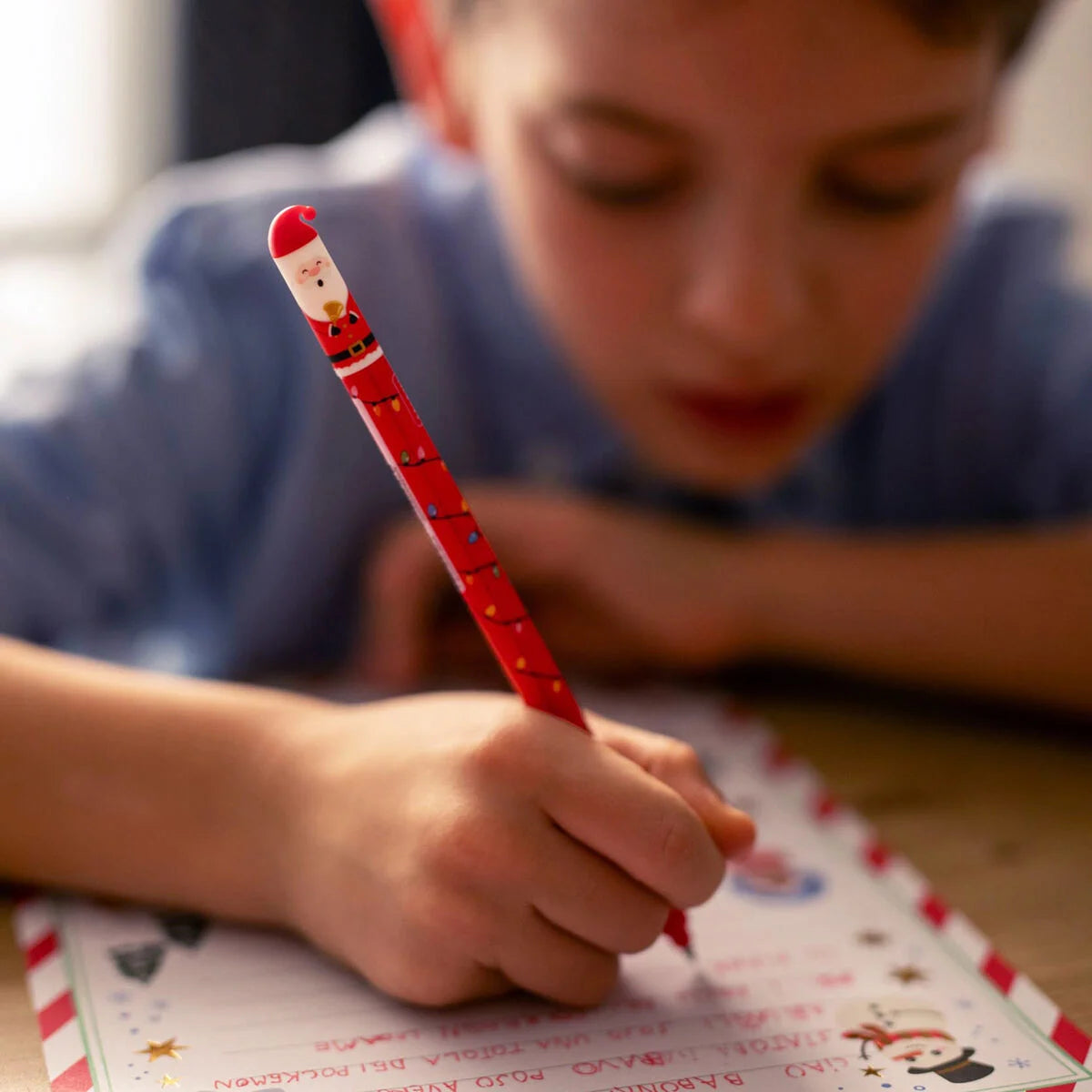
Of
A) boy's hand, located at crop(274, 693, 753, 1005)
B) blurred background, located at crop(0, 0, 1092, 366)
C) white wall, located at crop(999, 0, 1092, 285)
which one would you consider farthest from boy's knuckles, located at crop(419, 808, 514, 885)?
white wall, located at crop(999, 0, 1092, 285)

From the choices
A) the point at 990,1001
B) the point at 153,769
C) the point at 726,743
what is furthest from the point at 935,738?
the point at 153,769

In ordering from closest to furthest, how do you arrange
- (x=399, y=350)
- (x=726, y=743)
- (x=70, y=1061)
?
(x=70, y=1061), (x=726, y=743), (x=399, y=350)

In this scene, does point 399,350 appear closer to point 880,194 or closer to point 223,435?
point 223,435

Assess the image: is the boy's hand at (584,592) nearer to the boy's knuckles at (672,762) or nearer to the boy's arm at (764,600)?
the boy's arm at (764,600)

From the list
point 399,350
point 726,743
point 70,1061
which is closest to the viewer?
point 70,1061

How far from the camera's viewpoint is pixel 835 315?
0.55m

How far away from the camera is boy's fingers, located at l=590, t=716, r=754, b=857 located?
1.07ft

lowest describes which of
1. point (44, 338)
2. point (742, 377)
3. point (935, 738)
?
point (935, 738)

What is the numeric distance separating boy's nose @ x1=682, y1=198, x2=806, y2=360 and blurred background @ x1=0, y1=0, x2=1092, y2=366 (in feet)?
1.14

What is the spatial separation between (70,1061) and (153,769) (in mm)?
87

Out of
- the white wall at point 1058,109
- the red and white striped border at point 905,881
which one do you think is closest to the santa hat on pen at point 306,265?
the red and white striped border at point 905,881

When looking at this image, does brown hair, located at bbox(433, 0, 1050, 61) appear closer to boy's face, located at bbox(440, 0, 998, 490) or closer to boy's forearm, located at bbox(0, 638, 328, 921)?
boy's face, located at bbox(440, 0, 998, 490)

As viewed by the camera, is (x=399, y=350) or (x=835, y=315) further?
(x=399, y=350)

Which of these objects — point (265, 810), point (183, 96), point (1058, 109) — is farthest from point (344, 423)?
point (1058, 109)
